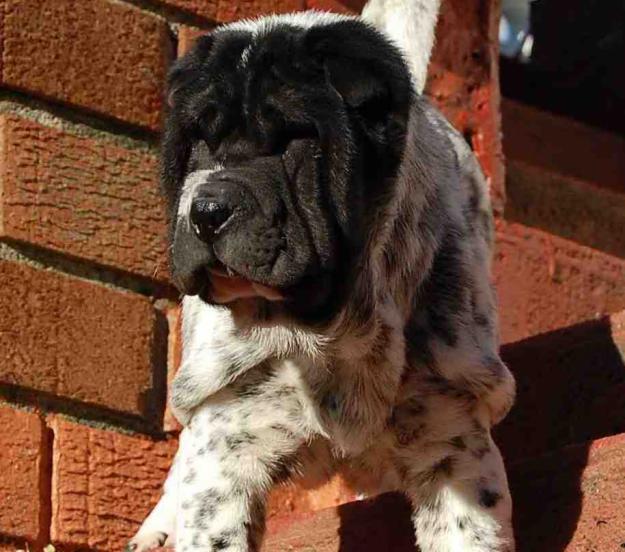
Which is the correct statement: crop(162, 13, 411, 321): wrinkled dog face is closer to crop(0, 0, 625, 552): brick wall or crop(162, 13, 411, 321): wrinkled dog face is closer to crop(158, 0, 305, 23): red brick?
crop(0, 0, 625, 552): brick wall

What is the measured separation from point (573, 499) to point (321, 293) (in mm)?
690

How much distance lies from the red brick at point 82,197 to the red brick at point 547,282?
111cm

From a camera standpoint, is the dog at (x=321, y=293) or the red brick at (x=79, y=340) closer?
the dog at (x=321, y=293)

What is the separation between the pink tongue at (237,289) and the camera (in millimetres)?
3248

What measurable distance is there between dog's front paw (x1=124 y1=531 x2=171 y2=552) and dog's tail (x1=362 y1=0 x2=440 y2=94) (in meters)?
1.21

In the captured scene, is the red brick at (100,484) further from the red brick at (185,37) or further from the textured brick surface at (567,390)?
the red brick at (185,37)

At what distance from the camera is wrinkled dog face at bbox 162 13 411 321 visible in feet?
10.5

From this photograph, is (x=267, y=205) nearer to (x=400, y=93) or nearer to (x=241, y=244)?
(x=241, y=244)

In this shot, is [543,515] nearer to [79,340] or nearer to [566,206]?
[79,340]

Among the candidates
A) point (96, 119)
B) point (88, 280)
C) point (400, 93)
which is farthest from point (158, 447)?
point (400, 93)

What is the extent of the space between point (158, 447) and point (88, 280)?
1.48 feet

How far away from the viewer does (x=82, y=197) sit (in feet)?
14.6

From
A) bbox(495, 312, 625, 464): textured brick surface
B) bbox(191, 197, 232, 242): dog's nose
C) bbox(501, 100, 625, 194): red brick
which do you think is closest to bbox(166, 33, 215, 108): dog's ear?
bbox(191, 197, 232, 242): dog's nose

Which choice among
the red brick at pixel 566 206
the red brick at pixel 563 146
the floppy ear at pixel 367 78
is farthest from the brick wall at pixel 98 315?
the red brick at pixel 563 146
